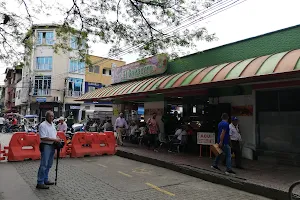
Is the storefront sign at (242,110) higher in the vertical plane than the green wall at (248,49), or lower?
lower

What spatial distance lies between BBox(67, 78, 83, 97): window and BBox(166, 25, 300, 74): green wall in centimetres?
2904

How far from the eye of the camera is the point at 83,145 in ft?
35.9

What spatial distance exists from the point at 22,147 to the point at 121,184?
4.94 metres

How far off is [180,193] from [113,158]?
17.6 feet

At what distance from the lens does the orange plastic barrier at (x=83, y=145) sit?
34.6ft

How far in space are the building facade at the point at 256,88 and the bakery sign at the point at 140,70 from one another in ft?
6.77

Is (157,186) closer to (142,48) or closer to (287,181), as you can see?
(287,181)

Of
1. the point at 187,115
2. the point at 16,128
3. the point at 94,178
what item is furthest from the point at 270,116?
the point at 16,128

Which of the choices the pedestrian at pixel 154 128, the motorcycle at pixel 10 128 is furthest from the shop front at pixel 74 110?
the pedestrian at pixel 154 128

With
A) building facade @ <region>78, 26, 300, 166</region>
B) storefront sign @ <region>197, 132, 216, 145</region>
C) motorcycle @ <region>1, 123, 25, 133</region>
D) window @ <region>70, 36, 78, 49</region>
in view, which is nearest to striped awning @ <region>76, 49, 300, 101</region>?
building facade @ <region>78, 26, 300, 166</region>

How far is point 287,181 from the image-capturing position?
20.9 feet

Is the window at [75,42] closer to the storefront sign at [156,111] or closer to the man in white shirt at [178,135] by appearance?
the man in white shirt at [178,135]

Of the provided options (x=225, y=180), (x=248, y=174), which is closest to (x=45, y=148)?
(x=225, y=180)

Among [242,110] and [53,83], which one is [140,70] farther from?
[53,83]
